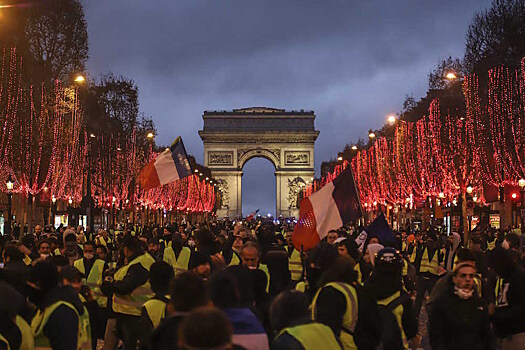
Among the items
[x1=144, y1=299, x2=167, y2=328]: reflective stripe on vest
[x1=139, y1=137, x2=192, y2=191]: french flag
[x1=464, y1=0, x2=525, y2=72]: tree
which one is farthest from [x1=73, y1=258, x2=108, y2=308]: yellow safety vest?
[x1=464, y1=0, x2=525, y2=72]: tree

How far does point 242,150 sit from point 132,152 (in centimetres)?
6473

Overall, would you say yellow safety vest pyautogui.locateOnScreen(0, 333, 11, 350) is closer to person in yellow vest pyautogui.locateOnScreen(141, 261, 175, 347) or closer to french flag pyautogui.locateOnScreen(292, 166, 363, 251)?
person in yellow vest pyautogui.locateOnScreen(141, 261, 175, 347)

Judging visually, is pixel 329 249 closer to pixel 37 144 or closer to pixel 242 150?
pixel 37 144

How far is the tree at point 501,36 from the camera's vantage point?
4000 cm

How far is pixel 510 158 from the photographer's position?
3859 centimetres

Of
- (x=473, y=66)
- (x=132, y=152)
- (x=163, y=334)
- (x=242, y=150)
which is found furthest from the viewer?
(x=242, y=150)

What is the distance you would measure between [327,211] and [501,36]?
99.5 ft

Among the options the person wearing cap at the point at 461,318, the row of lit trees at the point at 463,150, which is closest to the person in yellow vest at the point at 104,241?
the person wearing cap at the point at 461,318

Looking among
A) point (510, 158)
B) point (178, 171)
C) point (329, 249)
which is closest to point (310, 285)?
point (329, 249)

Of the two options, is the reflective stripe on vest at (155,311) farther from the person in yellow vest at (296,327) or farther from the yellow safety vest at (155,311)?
the person in yellow vest at (296,327)

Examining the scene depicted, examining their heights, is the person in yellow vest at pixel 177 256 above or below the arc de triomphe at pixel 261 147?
below

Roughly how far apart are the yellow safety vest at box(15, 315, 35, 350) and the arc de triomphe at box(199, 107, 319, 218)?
384 feet

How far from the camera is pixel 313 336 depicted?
17.2ft

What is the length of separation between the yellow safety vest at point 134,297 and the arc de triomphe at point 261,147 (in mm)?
113473
